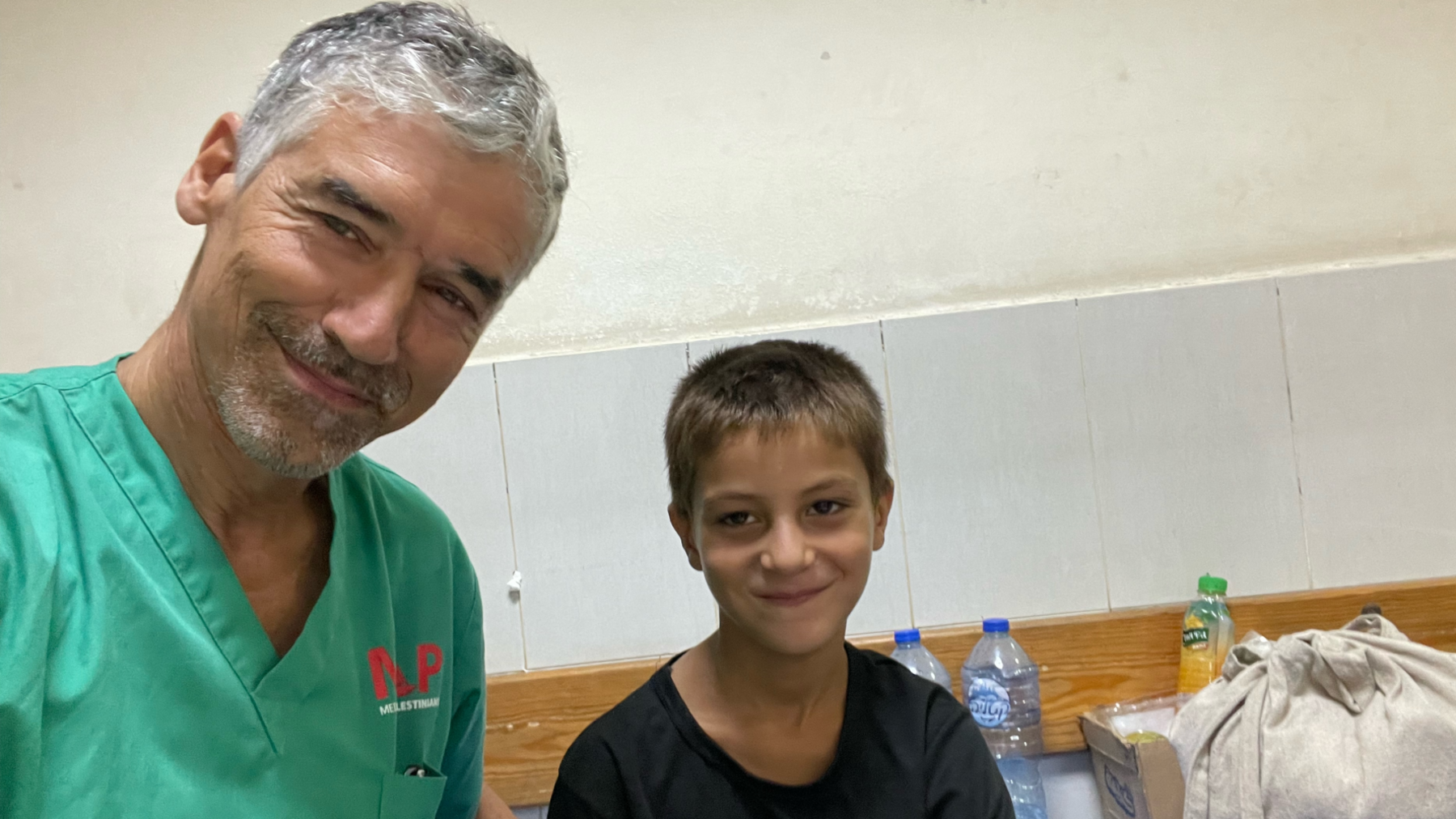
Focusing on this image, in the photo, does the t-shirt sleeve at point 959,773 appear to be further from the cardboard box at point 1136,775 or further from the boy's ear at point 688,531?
the cardboard box at point 1136,775

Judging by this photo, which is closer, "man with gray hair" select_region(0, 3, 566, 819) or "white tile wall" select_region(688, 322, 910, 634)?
"man with gray hair" select_region(0, 3, 566, 819)

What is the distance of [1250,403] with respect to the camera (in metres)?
1.79

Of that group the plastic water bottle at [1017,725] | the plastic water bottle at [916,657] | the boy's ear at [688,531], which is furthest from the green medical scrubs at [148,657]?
the plastic water bottle at [1017,725]

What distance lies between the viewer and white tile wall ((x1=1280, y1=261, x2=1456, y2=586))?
70.4 inches

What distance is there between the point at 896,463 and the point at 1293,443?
30.9 inches

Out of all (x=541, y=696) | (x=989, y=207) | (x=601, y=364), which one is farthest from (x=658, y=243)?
(x=541, y=696)

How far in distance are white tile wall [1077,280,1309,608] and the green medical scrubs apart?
4.62 ft

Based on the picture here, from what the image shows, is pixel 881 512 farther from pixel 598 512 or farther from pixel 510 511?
pixel 510 511

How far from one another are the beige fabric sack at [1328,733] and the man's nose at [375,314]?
4.53 ft

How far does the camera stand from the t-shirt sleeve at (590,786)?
1.05 metres

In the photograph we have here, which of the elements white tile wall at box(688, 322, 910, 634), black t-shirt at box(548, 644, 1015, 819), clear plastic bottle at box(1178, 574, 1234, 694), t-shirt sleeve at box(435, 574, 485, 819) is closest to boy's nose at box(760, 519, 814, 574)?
Answer: black t-shirt at box(548, 644, 1015, 819)

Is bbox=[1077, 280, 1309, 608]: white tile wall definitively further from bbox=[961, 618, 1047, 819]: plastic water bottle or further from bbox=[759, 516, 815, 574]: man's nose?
bbox=[759, 516, 815, 574]: man's nose

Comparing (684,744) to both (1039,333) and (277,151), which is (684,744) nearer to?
(277,151)

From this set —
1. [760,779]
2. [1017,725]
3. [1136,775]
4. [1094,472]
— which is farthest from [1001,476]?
[760,779]
